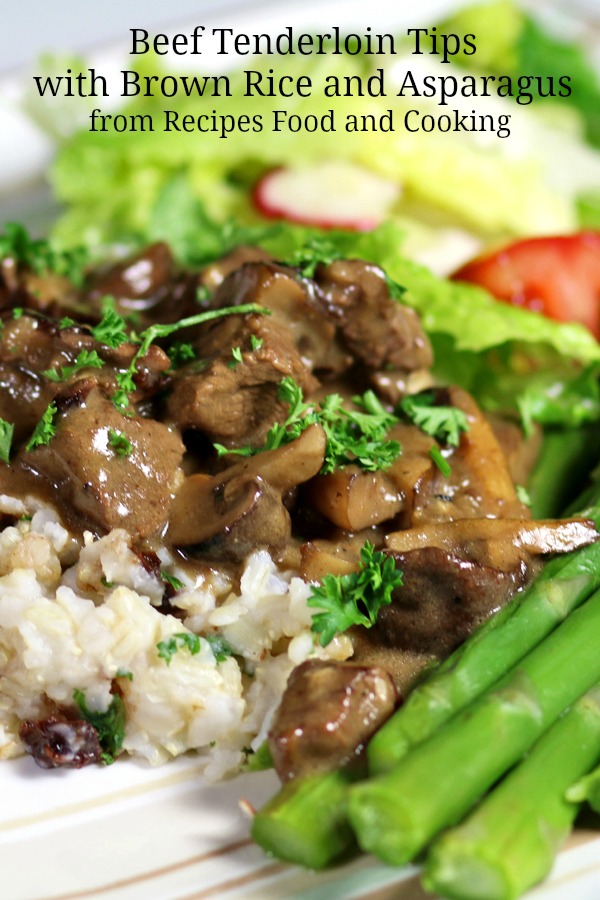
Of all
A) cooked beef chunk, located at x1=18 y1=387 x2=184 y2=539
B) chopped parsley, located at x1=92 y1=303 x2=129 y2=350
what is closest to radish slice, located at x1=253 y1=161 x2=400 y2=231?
chopped parsley, located at x1=92 y1=303 x2=129 y2=350

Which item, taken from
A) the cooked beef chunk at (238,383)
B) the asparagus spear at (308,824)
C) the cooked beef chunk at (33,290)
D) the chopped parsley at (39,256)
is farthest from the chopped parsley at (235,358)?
the chopped parsley at (39,256)

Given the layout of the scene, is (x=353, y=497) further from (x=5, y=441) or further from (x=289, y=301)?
(x=5, y=441)

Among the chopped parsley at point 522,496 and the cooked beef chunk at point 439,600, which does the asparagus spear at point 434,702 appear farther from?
the chopped parsley at point 522,496

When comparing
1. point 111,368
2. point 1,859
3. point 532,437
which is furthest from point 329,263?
point 1,859

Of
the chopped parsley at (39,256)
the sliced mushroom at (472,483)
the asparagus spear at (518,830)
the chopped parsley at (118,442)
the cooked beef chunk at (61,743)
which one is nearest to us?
the asparagus spear at (518,830)

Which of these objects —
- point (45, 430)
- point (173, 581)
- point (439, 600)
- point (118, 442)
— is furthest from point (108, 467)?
point (439, 600)

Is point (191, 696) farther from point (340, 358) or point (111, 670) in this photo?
point (340, 358)
